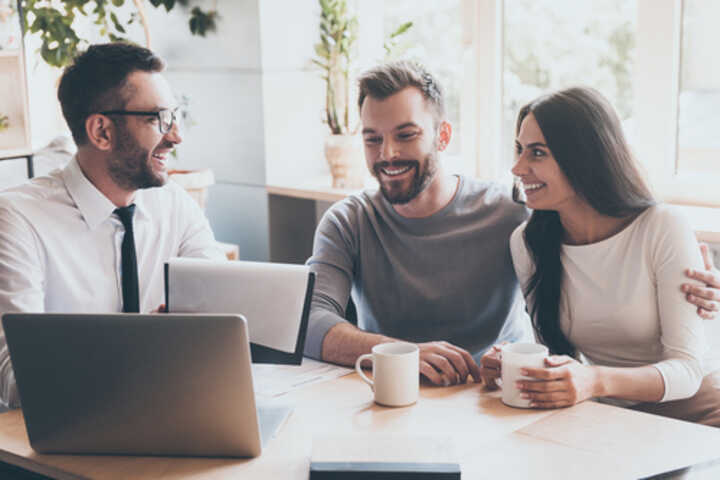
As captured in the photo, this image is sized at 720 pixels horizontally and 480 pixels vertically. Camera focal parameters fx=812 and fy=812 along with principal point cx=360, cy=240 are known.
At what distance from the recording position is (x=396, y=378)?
145 cm

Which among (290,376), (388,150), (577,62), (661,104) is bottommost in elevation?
(290,376)

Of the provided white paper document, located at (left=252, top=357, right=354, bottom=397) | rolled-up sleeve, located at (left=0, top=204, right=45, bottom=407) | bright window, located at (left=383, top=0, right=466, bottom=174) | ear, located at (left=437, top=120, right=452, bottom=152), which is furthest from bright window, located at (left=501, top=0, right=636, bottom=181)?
rolled-up sleeve, located at (left=0, top=204, right=45, bottom=407)

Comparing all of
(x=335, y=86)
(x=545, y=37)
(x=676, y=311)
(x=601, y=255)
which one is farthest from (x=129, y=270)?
(x=545, y=37)

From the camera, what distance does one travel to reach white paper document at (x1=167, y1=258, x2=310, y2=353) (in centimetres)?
147

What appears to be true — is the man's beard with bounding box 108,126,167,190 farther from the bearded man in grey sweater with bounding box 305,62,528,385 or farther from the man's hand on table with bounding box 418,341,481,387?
the man's hand on table with bounding box 418,341,481,387

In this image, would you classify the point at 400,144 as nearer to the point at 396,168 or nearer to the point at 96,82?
the point at 396,168

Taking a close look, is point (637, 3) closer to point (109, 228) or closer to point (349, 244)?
point (349, 244)

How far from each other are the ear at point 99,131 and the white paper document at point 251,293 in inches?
23.9

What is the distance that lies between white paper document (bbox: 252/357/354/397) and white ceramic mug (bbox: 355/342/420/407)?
19 cm

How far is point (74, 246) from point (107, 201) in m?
0.13

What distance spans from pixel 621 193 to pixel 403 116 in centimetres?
58

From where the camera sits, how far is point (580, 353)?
6.30 feet

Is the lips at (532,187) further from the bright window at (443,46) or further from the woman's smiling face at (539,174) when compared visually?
the bright window at (443,46)

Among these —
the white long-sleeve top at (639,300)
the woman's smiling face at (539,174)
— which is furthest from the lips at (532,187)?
the white long-sleeve top at (639,300)
